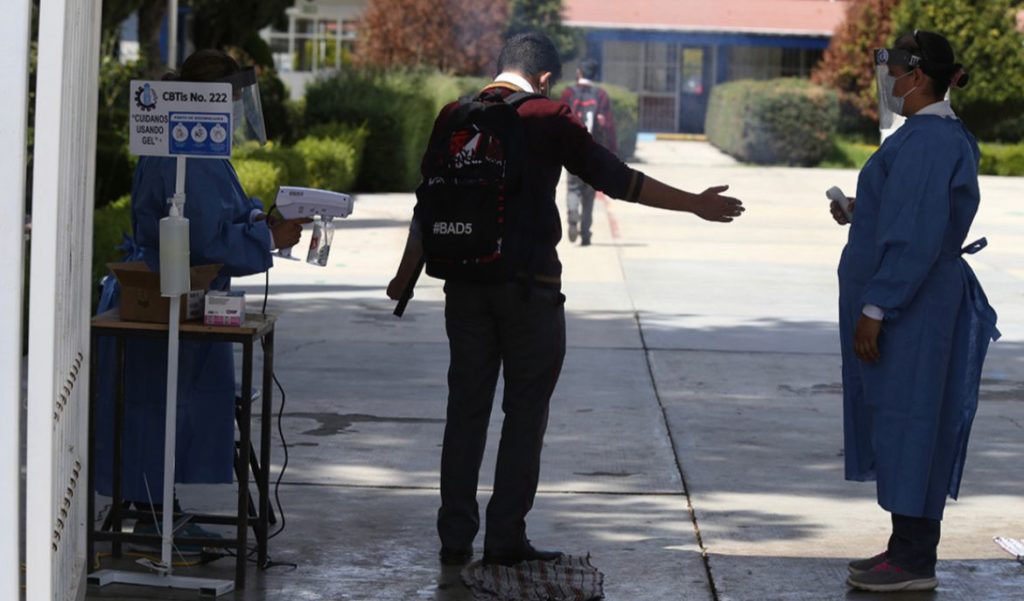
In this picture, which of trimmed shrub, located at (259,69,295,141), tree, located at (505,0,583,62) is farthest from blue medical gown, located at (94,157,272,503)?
tree, located at (505,0,583,62)

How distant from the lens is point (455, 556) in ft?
19.6

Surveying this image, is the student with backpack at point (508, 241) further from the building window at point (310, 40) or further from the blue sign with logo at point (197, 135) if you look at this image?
the building window at point (310, 40)

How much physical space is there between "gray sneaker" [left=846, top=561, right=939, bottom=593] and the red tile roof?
132 feet

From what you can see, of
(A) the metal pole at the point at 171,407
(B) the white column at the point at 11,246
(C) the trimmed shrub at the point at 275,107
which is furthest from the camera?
(C) the trimmed shrub at the point at 275,107

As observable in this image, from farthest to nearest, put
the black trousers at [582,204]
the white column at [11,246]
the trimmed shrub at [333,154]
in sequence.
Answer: the trimmed shrub at [333,154]
the black trousers at [582,204]
the white column at [11,246]

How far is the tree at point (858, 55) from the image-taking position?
1475 inches

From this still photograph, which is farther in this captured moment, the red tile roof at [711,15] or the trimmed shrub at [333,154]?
the red tile roof at [711,15]

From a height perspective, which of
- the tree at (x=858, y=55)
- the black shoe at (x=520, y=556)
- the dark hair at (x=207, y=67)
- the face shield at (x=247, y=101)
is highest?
the tree at (x=858, y=55)

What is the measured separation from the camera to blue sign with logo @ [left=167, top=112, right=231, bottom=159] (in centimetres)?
548

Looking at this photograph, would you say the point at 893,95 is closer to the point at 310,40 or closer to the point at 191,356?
the point at 191,356

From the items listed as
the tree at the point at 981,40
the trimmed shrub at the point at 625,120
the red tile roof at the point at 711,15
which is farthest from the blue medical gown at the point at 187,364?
the red tile roof at the point at 711,15

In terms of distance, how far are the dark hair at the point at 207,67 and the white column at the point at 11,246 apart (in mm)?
2597

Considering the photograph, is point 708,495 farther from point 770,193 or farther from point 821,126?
point 821,126

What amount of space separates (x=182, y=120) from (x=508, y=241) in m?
1.14
